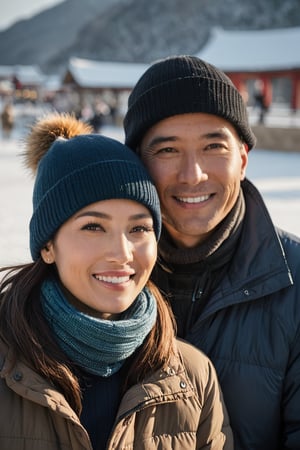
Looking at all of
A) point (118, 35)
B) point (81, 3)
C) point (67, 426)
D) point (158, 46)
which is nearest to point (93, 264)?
point (67, 426)

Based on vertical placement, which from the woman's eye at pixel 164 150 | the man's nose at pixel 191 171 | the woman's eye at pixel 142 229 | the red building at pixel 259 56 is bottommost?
the woman's eye at pixel 142 229

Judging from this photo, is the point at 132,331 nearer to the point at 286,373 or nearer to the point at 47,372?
the point at 47,372

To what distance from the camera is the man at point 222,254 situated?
180 centimetres

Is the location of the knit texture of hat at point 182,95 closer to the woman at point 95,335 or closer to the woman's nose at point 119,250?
the woman at point 95,335

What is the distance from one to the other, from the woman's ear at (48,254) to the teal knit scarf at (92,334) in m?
0.08

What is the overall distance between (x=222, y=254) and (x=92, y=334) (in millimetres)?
666

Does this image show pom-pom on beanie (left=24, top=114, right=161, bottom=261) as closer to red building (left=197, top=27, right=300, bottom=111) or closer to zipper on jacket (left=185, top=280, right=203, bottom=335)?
zipper on jacket (left=185, top=280, right=203, bottom=335)

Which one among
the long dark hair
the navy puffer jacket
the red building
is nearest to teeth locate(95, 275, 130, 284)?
the long dark hair

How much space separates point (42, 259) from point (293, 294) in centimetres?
87

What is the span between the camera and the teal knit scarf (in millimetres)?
1482

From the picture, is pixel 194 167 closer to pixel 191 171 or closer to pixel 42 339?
pixel 191 171

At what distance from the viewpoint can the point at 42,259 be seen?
1.66 meters

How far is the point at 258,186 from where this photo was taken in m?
10.8

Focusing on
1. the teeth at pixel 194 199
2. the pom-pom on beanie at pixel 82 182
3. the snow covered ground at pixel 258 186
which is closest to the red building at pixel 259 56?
the snow covered ground at pixel 258 186
